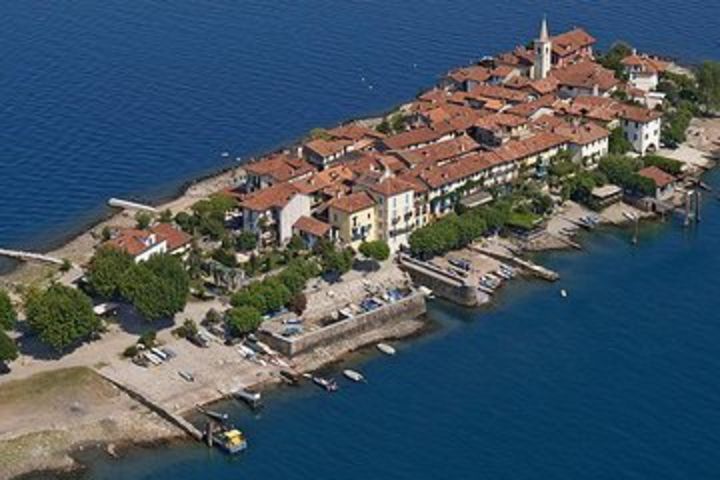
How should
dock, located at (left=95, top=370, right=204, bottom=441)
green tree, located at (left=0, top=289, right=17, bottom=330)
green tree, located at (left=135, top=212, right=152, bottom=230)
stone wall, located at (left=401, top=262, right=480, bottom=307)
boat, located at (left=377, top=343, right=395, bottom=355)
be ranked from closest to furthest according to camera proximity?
dock, located at (left=95, top=370, right=204, bottom=441)
green tree, located at (left=0, top=289, right=17, bottom=330)
boat, located at (left=377, top=343, right=395, bottom=355)
stone wall, located at (left=401, top=262, right=480, bottom=307)
green tree, located at (left=135, top=212, right=152, bottom=230)

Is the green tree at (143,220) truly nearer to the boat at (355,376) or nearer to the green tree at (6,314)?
the green tree at (6,314)

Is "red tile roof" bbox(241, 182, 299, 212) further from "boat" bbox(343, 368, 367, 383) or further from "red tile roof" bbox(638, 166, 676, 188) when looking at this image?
"red tile roof" bbox(638, 166, 676, 188)

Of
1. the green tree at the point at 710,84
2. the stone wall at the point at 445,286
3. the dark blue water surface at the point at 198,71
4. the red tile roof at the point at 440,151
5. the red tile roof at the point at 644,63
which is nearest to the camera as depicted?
the stone wall at the point at 445,286

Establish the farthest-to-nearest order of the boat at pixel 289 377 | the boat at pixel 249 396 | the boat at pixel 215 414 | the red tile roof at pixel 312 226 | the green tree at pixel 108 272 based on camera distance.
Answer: the red tile roof at pixel 312 226
the green tree at pixel 108 272
the boat at pixel 289 377
the boat at pixel 249 396
the boat at pixel 215 414

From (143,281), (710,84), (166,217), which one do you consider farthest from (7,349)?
(710,84)

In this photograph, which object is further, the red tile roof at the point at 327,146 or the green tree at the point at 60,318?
the red tile roof at the point at 327,146

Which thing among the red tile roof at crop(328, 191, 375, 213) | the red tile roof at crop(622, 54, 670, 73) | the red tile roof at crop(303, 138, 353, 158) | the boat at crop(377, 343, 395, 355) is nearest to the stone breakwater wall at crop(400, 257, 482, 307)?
the red tile roof at crop(328, 191, 375, 213)

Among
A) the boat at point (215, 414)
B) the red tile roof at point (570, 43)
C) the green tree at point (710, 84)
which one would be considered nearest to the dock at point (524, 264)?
the boat at point (215, 414)

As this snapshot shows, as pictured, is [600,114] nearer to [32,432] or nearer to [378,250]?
[378,250]

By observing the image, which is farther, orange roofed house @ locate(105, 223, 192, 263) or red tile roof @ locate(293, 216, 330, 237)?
red tile roof @ locate(293, 216, 330, 237)
